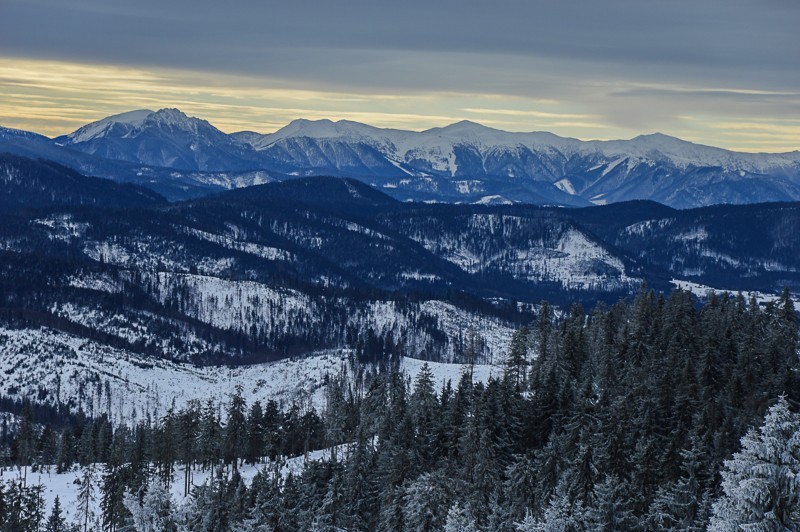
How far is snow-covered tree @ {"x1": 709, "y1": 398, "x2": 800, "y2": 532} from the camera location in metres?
29.4

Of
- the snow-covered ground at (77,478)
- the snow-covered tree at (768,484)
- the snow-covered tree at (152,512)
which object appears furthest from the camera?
the snow-covered ground at (77,478)

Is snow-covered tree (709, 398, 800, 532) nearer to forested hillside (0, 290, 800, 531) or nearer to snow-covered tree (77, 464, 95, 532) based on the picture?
forested hillside (0, 290, 800, 531)

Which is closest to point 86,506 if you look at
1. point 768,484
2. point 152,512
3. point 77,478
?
point 77,478

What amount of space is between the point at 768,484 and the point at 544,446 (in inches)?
2206

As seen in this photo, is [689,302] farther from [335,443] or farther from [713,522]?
[713,522]

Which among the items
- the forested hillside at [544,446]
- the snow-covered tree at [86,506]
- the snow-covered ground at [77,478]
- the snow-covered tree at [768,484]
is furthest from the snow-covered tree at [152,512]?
the snow-covered tree at [86,506]

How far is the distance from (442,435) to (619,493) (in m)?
32.4

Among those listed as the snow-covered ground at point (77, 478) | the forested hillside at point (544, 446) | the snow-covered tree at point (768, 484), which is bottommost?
the snow-covered ground at point (77, 478)

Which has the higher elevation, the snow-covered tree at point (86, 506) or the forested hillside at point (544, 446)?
the forested hillside at point (544, 446)

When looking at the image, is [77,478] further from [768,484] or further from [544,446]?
[768,484]

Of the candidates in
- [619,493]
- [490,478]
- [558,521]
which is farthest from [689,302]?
[558,521]

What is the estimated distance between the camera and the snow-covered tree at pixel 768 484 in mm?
29359

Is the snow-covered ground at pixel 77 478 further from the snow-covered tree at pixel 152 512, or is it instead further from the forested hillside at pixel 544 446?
the snow-covered tree at pixel 152 512

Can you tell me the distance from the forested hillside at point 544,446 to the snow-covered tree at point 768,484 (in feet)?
0.22
